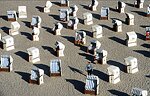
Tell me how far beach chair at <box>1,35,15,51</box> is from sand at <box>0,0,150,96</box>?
312 millimetres

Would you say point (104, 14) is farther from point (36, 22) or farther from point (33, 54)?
point (33, 54)

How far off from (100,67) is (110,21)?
313 inches

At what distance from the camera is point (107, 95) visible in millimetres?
28141

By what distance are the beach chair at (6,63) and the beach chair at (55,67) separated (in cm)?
266

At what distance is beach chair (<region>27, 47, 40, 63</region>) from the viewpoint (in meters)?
32.0

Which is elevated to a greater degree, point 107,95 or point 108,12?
point 108,12

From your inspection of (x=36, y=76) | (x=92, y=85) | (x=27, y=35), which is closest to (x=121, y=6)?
(x=27, y=35)

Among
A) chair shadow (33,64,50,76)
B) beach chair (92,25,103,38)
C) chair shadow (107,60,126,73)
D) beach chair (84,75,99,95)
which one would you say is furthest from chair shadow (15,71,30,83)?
beach chair (92,25,103,38)

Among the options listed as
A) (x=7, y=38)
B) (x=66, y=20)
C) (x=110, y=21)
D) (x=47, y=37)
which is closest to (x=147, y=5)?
(x=110, y=21)

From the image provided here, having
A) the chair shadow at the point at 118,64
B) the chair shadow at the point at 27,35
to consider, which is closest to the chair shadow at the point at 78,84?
the chair shadow at the point at 118,64

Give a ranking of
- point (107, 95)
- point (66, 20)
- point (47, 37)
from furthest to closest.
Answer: point (66, 20)
point (47, 37)
point (107, 95)

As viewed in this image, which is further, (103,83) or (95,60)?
(95,60)

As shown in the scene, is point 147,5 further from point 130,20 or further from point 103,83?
point 103,83

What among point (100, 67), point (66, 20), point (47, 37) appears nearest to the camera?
point (100, 67)
